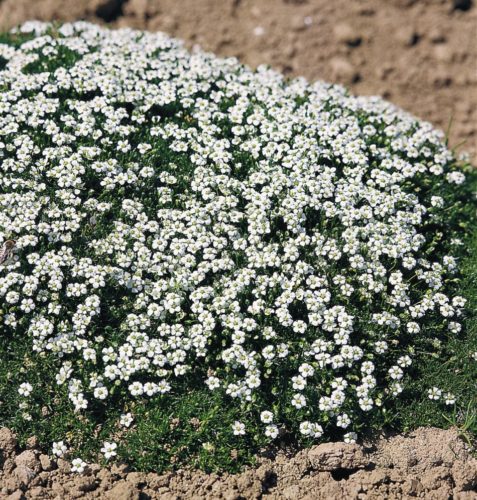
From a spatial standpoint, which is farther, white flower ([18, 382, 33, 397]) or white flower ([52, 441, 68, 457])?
white flower ([18, 382, 33, 397])

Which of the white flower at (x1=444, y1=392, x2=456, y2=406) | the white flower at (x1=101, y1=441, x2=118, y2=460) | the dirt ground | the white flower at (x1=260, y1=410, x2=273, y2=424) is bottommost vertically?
the white flower at (x1=101, y1=441, x2=118, y2=460)

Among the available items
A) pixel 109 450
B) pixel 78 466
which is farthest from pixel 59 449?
pixel 109 450

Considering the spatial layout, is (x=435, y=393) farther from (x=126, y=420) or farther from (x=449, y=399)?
(x=126, y=420)

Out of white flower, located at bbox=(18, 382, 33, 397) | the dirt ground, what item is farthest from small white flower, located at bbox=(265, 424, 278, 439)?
the dirt ground

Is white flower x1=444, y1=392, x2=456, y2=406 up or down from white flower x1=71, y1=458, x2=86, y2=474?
up

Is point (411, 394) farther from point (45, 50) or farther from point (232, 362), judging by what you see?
point (45, 50)

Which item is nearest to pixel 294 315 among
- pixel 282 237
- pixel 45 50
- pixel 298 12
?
pixel 282 237

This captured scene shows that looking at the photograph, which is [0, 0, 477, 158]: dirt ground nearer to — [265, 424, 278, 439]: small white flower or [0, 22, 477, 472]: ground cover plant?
[0, 22, 477, 472]: ground cover plant
